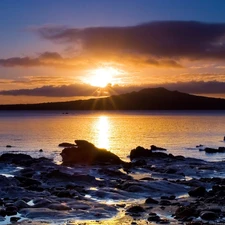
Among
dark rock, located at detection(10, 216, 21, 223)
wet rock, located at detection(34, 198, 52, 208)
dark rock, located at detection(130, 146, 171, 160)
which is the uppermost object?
wet rock, located at detection(34, 198, 52, 208)

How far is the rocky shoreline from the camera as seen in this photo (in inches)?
1072

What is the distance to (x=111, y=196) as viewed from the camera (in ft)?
113

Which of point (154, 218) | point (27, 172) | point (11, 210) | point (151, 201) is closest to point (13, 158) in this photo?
point (27, 172)

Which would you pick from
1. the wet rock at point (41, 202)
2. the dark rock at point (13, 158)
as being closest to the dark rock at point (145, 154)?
the dark rock at point (13, 158)

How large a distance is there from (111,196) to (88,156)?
2613cm

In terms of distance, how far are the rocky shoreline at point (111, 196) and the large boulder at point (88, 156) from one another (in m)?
3.55

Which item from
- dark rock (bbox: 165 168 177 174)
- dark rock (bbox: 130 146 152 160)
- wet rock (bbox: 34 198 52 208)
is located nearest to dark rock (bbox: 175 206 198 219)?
wet rock (bbox: 34 198 52 208)

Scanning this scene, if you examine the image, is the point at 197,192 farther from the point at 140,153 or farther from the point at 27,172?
the point at 140,153

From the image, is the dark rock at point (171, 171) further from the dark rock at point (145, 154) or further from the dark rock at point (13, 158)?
the dark rock at point (13, 158)

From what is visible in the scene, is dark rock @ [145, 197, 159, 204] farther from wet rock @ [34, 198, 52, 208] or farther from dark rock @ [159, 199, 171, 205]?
wet rock @ [34, 198, 52, 208]

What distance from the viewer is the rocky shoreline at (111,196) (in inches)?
1072

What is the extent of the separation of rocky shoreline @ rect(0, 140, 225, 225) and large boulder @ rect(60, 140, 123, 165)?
140 inches

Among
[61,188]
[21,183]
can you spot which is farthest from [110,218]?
[21,183]

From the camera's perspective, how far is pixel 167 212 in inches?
1135
